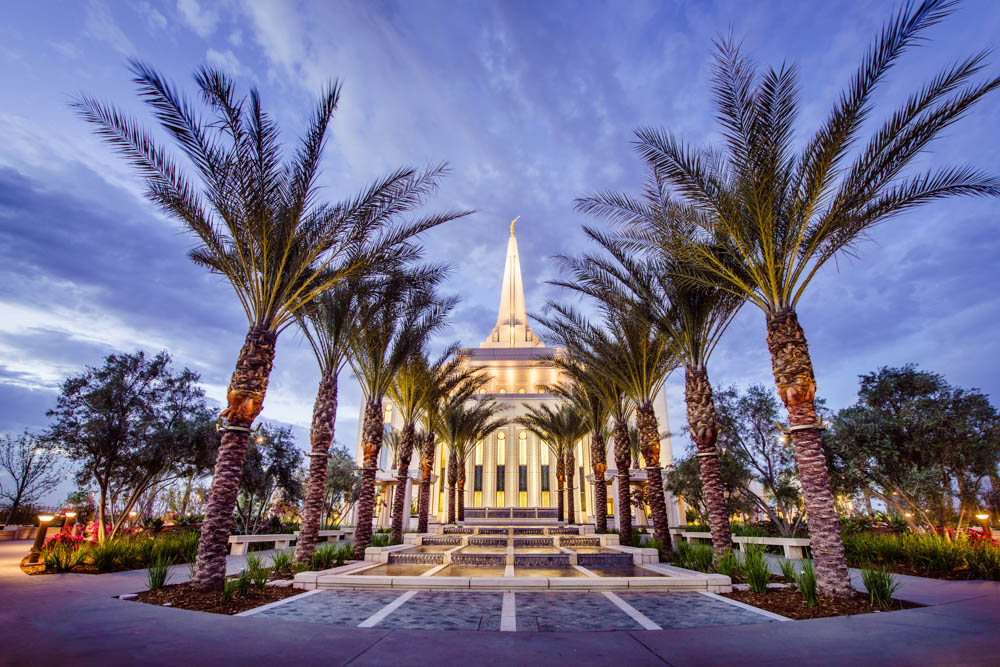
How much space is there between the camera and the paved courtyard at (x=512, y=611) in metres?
5.66

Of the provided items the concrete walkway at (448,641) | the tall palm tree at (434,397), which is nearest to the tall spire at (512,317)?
the tall palm tree at (434,397)

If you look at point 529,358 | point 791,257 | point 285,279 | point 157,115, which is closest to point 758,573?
point 791,257

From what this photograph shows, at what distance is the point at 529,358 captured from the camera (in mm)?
50688

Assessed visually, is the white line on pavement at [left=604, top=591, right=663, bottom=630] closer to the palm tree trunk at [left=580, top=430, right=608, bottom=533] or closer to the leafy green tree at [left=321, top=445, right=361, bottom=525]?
the palm tree trunk at [left=580, top=430, right=608, bottom=533]

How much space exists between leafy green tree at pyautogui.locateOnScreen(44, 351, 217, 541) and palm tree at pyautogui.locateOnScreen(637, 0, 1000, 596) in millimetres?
17065

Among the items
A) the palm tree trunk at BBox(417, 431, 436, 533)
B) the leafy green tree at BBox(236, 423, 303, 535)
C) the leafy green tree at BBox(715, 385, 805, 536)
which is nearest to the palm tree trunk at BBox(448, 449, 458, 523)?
the palm tree trunk at BBox(417, 431, 436, 533)

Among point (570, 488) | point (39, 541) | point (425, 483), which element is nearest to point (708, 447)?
point (425, 483)

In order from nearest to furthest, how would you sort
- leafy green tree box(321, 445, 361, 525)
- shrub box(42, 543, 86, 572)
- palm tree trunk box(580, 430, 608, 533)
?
shrub box(42, 543, 86, 572) < palm tree trunk box(580, 430, 608, 533) < leafy green tree box(321, 445, 361, 525)

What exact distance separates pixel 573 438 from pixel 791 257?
20621 mm

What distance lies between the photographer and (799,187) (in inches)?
329

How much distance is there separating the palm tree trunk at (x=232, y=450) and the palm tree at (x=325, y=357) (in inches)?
99.3

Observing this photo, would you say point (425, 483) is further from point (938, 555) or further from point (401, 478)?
point (938, 555)

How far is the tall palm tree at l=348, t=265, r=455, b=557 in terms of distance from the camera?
12734 millimetres

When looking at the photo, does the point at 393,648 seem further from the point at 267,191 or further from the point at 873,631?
the point at 267,191
